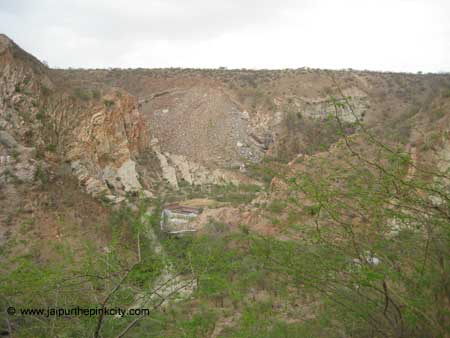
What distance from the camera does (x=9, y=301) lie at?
477 centimetres

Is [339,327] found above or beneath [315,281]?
beneath

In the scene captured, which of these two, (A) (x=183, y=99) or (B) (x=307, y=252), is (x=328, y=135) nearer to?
(A) (x=183, y=99)

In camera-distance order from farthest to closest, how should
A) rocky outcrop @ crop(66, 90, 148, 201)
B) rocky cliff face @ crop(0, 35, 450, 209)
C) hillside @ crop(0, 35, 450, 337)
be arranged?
1. rocky outcrop @ crop(66, 90, 148, 201)
2. rocky cliff face @ crop(0, 35, 450, 209)
3. hillside @ crop(0, 35, 450, 337)

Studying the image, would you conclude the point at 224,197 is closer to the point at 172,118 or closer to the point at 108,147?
the point at 108,147

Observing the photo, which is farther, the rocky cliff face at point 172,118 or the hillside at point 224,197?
the rocky cliff face at point 172,118

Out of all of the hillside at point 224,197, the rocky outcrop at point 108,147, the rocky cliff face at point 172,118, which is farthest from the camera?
the rocky outcrop at point 108,147

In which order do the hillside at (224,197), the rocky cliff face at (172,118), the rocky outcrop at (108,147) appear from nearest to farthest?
the hillside at (224,197) → the rocky cliff face at (172,118) → the rocky outcrop at (108,147)

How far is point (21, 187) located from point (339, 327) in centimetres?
1141

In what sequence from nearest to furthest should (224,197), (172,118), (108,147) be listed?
1. (224,197)
2. (108,147)
3. (172,118)

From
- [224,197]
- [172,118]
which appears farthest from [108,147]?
[172,118]

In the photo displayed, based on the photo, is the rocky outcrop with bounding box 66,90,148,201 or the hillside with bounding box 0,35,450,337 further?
the rocky outcrop with bounding box 66,90,148,201

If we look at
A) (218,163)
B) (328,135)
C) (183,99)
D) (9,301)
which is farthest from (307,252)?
(183,99)

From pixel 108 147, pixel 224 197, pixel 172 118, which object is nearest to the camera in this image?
pixel 224 197

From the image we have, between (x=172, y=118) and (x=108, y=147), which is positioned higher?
(x=172, y=118)
